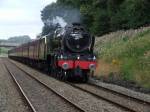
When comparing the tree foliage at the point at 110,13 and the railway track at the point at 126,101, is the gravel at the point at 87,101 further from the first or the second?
the tree foliage at the point at 110,13

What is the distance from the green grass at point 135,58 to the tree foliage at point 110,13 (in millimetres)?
4590

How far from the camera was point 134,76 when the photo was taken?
993 inches

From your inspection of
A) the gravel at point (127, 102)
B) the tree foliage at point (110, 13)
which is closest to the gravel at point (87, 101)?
the gravel at point (127, 102)

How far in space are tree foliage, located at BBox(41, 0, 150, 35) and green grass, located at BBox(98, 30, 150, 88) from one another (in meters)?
4.59

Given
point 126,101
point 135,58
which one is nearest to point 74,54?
point 135,58

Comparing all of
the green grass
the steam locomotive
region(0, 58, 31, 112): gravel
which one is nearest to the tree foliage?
the green grass

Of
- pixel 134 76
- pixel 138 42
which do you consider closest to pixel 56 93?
pixel 134 76

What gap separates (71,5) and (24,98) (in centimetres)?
4652

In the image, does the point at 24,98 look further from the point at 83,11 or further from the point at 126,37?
the point at 83,11

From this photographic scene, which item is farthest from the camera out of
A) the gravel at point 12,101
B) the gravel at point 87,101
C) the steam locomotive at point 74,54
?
the steam locomotive at point 74,54

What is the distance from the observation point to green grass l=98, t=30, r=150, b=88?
81.1 feet

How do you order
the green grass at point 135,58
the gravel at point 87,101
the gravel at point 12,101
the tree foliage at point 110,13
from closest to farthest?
1. the gravel at point 87,101
2. the gravel at point 12,101
3. the green grass at point 135,58
4. the tree foliage at point 110,13

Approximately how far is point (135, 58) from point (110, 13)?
75.3ft

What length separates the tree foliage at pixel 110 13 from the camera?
139 feet
